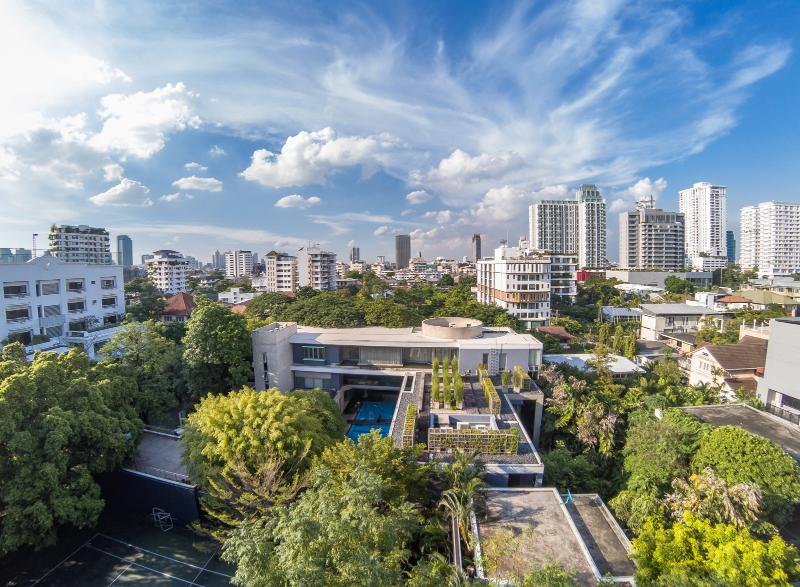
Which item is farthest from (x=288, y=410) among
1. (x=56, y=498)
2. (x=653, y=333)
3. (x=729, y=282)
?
(x=729, y=282)

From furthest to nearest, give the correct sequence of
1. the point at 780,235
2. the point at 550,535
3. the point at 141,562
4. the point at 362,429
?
1. the point at 780,235
2. the point at 362,429
3. the point at 141,562
4. the point at 550,535

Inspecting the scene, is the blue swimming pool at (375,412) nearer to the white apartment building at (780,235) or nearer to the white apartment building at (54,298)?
the white apartment building at (54,298)

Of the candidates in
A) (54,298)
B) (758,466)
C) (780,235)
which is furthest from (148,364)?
(780,235)

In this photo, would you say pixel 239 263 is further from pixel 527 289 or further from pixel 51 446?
pixel 51 446

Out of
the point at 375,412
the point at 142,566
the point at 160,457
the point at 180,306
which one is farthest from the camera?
the point at 180,306

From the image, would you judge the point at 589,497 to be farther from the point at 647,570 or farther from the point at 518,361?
the point at 518,361

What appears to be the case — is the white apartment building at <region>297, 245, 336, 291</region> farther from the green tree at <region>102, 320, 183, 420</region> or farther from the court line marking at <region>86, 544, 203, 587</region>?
the court line marking at <region>86, 544, 203, 587</region>

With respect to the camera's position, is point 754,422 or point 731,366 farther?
point 731,366

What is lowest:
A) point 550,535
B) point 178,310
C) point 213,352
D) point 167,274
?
point 550,535
